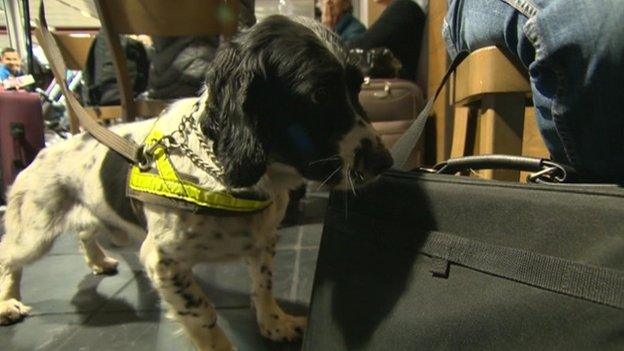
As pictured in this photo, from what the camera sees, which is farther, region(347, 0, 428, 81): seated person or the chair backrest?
the chair backrest

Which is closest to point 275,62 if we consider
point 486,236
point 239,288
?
point 486,236

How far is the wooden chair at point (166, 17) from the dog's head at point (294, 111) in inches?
49.1

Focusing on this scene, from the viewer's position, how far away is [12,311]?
159cm

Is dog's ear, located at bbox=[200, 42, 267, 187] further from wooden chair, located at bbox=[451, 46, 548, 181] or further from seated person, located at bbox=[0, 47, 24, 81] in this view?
seated person, located at bbox=[0, 47, 24, 81]

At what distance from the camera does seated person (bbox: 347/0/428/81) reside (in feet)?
11.7

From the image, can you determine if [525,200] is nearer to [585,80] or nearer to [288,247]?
[585,80]

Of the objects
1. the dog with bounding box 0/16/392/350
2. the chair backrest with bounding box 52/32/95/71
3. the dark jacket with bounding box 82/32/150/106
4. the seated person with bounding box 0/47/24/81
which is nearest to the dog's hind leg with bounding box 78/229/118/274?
the dog with bounding box 0/16/392/350

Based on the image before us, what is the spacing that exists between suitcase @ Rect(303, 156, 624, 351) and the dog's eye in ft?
0.66

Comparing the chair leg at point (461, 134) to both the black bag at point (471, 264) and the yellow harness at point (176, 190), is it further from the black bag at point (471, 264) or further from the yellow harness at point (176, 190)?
the yellow harness at point (176, 190)

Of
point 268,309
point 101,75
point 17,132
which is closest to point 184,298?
point 268,309

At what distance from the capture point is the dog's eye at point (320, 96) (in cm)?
97

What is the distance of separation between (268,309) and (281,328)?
2.6 inches

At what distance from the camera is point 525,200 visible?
0.70 m

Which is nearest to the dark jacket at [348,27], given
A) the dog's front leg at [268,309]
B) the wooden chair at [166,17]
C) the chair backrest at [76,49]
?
the chair backrest at [76,49]
